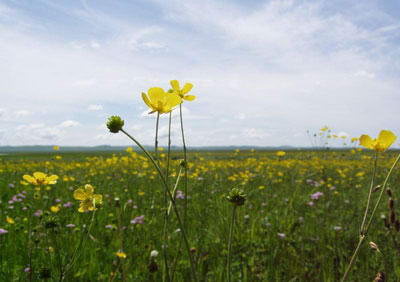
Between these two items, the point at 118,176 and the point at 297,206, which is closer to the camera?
the point at 297,206

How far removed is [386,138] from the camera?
971 mm

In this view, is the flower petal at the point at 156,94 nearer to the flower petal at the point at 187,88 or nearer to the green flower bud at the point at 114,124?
the green flower bud at the point at 114,124

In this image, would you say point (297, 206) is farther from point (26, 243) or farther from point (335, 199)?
point (26, 243)

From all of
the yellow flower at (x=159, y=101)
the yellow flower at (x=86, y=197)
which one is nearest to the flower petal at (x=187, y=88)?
the yellow flower at (x=159, y=101)

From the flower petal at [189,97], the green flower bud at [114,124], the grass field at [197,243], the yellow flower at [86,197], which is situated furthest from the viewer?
the grass field at [197,243]

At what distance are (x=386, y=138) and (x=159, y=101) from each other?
0.76 m

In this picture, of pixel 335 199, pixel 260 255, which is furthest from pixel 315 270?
pixel 335 199

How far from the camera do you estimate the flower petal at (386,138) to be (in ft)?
3.14

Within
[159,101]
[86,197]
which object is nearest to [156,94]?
[159,101]

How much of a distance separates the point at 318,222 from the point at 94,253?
2.47 meters

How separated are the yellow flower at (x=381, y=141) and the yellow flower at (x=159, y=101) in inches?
25.3

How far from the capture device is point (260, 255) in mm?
2508

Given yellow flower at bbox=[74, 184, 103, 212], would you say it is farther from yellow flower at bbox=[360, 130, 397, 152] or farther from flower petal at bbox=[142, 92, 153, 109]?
yellow flower at bbox=[360, 130, 397, 152]

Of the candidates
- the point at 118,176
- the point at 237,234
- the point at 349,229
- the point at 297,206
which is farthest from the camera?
the point at 118,176
